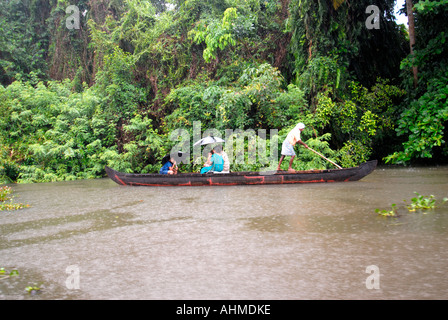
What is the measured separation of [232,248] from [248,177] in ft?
21.7

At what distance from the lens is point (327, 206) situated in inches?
297

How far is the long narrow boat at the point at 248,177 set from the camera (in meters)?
11.1

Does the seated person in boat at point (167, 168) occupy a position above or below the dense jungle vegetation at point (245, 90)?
below

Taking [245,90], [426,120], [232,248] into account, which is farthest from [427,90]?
[232,248]

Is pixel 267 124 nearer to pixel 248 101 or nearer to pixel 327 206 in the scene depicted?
pixel 248 101

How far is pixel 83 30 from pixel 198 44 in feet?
30.6

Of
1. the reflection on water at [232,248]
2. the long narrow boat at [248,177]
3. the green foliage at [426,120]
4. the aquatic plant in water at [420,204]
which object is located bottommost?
the reflection on water at [232,248]

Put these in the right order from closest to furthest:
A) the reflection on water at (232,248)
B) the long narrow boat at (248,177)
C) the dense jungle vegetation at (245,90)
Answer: the reflection on water at (232,248) < the long narrow boat at (248,177) < the dense jungle vegetation at (245,90)

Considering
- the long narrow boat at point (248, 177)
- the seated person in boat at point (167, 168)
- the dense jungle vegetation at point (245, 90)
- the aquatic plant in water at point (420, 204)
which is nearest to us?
the aquatic plant in water at point (420, 204)

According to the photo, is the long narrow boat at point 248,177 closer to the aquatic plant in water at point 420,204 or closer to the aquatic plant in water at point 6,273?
the aquatic plant in water at point 420,204

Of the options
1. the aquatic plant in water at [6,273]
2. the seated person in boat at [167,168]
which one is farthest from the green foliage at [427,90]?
the aquatic plant in water at [6,273]

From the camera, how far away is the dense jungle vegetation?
14.3 meters

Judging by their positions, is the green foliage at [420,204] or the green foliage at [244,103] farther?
the green foliage at [244,103]

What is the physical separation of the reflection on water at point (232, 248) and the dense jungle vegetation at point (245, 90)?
6115 millimetres
